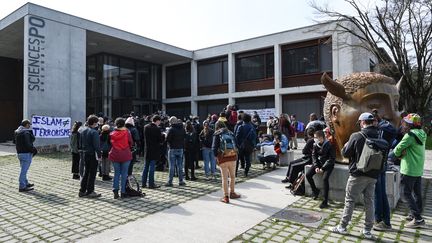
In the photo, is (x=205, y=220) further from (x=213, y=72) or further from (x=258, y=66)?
(x=213, y=72)

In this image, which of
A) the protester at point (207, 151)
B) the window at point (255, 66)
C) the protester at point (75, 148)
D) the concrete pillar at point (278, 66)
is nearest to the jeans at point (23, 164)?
the protester at point (75, 148)

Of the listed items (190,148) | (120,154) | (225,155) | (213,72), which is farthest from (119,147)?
(213,72)

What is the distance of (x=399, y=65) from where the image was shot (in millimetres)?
17656

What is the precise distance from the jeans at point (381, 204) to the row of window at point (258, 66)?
15602mm

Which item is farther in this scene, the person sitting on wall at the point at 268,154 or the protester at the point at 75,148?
the person sitting on wall at the point at 268,154

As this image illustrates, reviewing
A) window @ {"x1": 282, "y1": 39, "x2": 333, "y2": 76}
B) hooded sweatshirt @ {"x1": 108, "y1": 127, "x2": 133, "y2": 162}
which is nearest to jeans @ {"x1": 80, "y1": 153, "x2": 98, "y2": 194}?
hooded sweatshirt @ {"x1": 108, "y1": 127, "x2": 133, "y2": 162}

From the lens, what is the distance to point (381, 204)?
16.2ft

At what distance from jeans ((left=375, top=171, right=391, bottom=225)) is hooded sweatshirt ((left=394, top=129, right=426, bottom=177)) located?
477 mm

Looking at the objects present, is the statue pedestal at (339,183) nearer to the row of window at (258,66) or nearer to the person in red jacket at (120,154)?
the person in red jacket at (120,154)

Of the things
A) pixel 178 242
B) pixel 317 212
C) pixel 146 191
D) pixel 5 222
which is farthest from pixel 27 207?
pixel 317 212

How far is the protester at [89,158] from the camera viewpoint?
6.99m

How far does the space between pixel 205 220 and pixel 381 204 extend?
288 cm

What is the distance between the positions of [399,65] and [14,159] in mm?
20556

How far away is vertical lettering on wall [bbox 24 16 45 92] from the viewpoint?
15.6m
